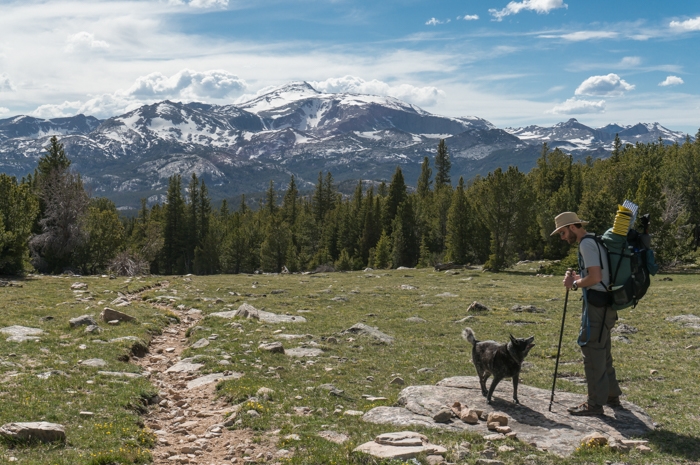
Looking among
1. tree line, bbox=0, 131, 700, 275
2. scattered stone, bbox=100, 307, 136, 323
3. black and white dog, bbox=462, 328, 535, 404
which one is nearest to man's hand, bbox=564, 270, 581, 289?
black and white dog, bbox=462, 328, 535, 404

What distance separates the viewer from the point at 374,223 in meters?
98.1

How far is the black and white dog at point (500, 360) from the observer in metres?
10.3

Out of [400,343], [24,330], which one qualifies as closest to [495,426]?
[400,343]

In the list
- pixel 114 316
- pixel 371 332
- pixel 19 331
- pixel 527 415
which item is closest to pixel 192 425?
pixel 527 415

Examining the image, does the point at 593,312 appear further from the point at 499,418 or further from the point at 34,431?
the point at 34,431

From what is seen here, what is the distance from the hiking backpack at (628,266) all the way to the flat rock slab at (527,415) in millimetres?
2224

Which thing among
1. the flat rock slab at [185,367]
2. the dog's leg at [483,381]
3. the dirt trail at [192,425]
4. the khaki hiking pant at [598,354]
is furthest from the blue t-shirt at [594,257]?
the flat rock slab at [185,367]

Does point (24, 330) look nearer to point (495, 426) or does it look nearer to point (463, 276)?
point (495, 426)

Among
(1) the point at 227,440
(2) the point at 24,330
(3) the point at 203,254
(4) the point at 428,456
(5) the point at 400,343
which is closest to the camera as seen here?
(4) the point at 428,456

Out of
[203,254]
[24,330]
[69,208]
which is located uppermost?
[69,208]

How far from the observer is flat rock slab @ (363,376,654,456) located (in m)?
9.06

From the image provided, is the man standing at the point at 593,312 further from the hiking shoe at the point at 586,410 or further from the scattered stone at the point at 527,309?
the scattered stone at the point at 527,309

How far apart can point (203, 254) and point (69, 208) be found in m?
54.7

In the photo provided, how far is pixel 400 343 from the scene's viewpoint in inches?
761
